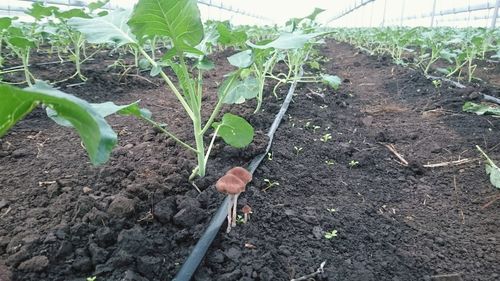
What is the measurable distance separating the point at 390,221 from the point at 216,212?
0.84 metres

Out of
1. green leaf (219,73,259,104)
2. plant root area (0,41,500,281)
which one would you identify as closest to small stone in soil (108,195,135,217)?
plant root area (0,41,500,281)

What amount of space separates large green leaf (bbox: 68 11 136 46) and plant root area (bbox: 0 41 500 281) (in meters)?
0.64

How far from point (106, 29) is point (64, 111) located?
3.48ft

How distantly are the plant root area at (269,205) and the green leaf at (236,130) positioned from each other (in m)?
0.22

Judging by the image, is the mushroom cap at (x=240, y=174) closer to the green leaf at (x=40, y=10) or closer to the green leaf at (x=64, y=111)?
the green leaf at (x=64, y=111)

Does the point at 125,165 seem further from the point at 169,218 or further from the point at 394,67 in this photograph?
the point at 394,67

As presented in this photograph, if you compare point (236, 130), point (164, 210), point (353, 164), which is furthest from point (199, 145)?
point (353, 164)

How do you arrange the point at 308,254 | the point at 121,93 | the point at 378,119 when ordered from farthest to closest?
the point at 121,93 < the point at 378,119 < the point at 308,254

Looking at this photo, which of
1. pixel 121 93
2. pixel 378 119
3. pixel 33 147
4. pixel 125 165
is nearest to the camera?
pixel 125 165

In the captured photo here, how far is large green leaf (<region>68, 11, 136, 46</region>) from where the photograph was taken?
162 cm

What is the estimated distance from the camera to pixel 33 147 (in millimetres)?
2158

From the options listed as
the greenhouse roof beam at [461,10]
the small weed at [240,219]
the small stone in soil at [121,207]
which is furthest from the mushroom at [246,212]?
the greenhouse roof beam at [461,10]

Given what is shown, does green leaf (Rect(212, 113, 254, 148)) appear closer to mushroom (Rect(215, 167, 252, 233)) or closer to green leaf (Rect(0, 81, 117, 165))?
mushroom (Rect(215, 167, 252, 233))

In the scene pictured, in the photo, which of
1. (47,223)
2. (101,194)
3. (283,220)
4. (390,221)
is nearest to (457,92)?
(390,221)
